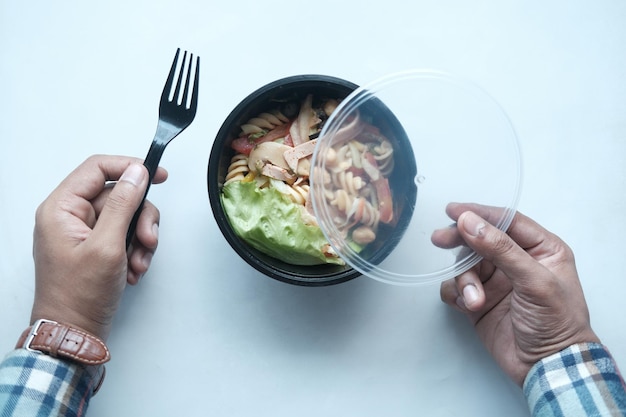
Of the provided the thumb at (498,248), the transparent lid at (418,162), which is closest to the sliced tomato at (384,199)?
the transparent lid at (418,162)

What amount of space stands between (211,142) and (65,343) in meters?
0.53

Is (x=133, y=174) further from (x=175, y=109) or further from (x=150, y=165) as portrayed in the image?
(x=175, y=109)

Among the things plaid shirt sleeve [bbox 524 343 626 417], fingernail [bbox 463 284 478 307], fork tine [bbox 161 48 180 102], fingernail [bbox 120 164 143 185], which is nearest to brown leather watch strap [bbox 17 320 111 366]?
fingernail [bbox 120 164 143 185]

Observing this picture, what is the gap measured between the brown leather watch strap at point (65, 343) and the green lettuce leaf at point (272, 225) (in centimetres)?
34

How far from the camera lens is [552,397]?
47.0 inches

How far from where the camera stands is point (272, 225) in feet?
3.96

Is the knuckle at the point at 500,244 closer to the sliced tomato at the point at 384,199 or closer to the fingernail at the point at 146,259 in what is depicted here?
the sliced tomato at the point at 384,199

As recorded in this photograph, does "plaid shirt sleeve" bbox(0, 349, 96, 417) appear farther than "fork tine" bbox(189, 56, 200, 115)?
No

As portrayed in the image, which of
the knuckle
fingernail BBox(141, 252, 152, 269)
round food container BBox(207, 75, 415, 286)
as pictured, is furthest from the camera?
fingernail BBox(141, 252, 152, 269)

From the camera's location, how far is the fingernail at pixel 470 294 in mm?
1186

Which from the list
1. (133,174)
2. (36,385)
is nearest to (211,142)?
(133,174)

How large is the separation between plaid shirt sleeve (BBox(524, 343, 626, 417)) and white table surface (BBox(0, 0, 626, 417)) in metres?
0.18

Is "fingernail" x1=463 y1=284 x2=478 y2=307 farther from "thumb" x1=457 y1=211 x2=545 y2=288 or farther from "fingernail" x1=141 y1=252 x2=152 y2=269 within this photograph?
"fingernail" x1=141 y1=252 x2=152 y2=269

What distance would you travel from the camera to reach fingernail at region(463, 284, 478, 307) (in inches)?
46.7
